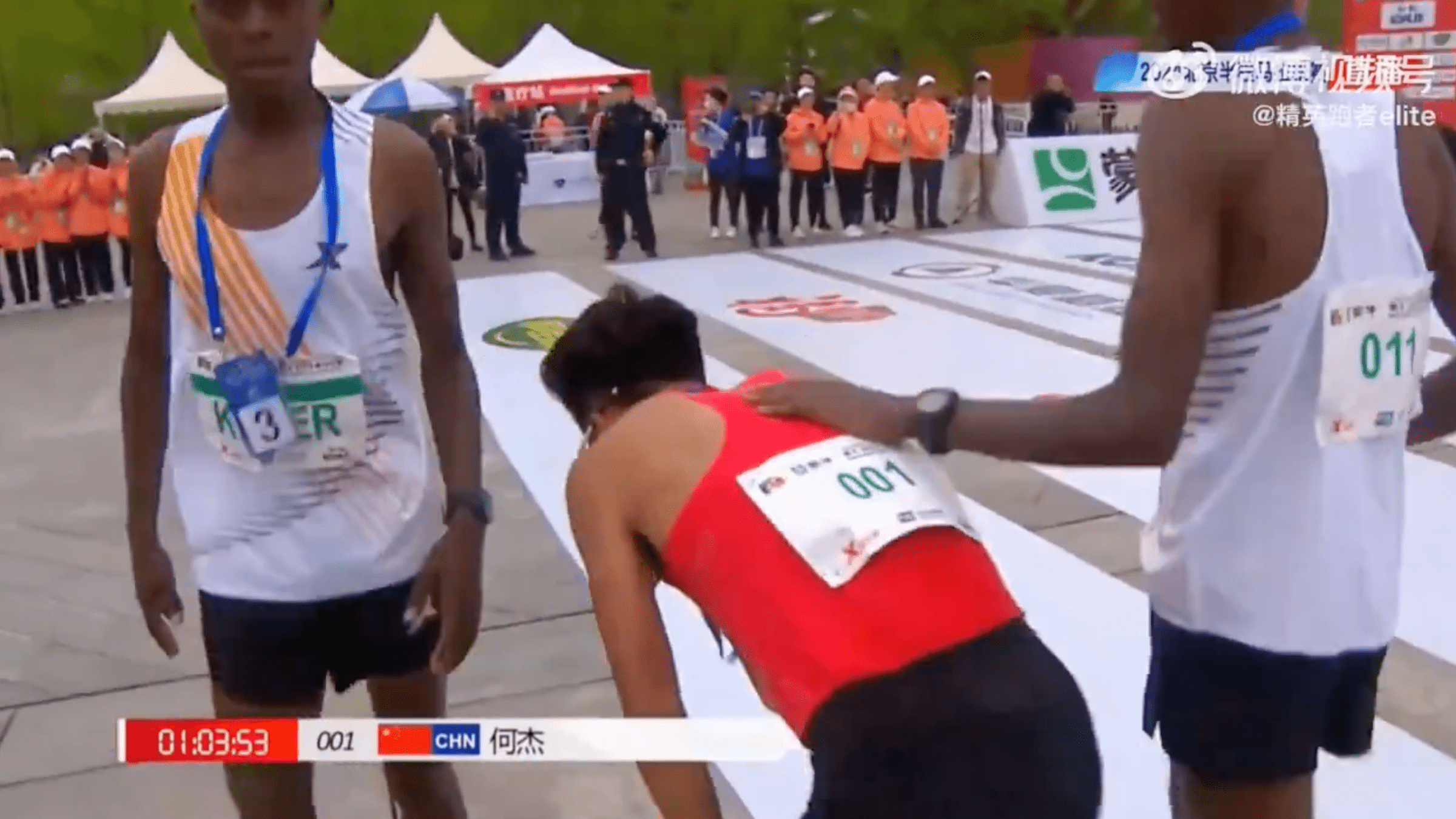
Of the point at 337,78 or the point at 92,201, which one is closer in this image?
the point at 92,201

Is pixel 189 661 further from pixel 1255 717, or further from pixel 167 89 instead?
pixel 167 89

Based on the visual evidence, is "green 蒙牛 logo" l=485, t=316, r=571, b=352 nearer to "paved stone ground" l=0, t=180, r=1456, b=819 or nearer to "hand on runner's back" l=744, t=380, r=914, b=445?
"paved stone ground" l=0, t=180, r=1456, b=819

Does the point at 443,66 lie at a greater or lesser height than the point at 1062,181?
greater

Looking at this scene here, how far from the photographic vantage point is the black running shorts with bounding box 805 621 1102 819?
1.34 m

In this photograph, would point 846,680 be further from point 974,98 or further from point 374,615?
point 974,98

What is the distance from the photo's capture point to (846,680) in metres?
1.35

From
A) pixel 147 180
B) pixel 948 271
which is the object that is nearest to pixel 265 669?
pixel 147 180

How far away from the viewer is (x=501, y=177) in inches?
487

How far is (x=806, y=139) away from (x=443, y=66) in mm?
9894

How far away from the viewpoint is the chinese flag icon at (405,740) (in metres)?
1.82

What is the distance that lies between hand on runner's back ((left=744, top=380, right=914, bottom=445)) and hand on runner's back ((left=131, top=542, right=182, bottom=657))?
114 cm

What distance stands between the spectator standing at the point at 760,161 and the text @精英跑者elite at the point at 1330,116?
10553mm

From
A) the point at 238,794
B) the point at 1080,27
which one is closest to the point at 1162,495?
the point at 238,794

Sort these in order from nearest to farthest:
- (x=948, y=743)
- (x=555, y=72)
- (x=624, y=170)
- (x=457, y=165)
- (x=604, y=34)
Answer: (x=948, y=743)
(x=624, y=170)
(x=457, y=165)
(x=555, y=72)
(x=604, y=34)
